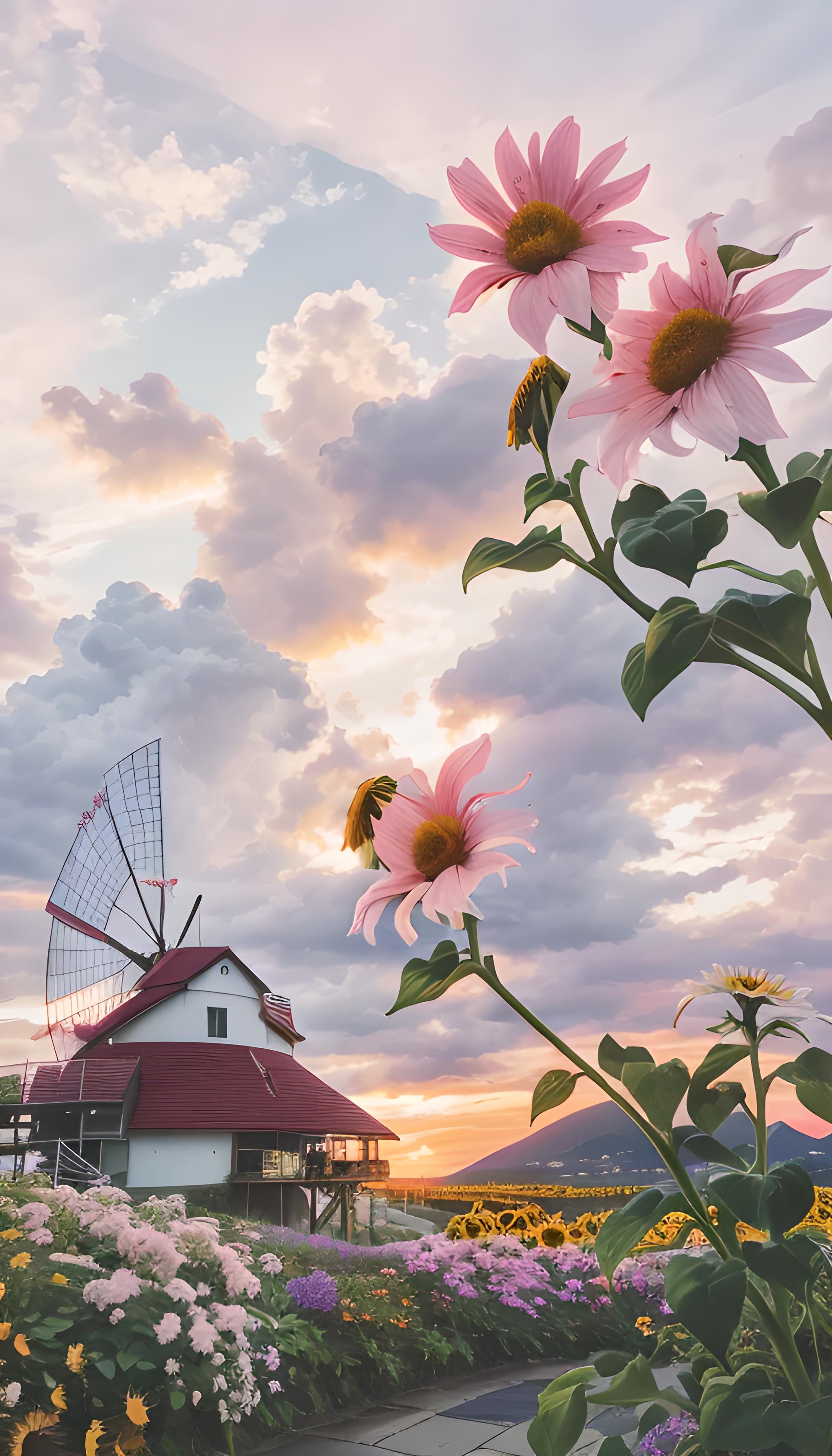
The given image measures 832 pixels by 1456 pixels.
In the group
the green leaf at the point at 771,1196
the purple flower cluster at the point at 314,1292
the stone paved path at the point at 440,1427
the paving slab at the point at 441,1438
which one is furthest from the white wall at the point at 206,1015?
the green leaf at the point at 771,1196

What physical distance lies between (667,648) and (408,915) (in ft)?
1.28

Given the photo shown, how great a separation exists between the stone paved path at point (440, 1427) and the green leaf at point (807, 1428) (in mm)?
2700

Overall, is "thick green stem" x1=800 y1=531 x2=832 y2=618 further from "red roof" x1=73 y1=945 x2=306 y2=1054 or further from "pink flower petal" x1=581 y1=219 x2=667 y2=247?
"red roof" x1=73 y1=945 x2=306 y2=1054

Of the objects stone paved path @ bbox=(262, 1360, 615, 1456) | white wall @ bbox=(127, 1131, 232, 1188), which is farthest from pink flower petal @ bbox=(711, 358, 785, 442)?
white wall @ bbox=(127, 1131, 232, 1188)

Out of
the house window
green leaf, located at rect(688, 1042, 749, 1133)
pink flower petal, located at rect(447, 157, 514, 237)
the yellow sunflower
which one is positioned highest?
the house window

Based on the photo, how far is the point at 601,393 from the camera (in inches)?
39.3

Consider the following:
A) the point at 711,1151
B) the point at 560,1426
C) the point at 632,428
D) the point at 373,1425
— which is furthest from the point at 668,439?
the point at 373,1425

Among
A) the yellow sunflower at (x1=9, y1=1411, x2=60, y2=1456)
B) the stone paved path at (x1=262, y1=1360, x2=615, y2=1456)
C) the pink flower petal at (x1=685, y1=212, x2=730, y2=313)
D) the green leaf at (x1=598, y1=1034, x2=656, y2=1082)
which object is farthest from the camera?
the stone paved path at (x1=262, y1=1360, x2=615, y2=1456)

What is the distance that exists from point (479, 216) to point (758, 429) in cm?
39

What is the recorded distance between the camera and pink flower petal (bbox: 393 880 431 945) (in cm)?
98

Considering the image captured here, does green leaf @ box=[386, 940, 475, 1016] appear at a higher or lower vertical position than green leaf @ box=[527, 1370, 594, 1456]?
higher

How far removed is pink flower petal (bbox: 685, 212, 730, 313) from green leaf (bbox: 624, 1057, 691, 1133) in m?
0.83

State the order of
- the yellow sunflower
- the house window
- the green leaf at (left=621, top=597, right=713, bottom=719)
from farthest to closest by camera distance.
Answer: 1. the house window
2. the yellow sunflower
3. the green leaf at (left=621, top=597, right=713, bottom=719)

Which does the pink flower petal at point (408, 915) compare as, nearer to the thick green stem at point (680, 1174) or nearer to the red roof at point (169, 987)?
the thick green stem at point (680, 1174)
